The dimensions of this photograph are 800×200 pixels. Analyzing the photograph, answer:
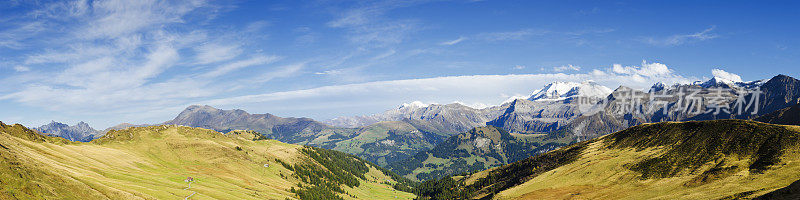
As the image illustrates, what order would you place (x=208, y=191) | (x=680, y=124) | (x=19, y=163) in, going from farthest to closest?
(x=680, y=124) → (x=208, y=191) → (x=19, y=163)

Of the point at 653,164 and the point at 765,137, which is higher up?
the point at 765,137

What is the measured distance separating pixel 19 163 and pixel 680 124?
232 metres

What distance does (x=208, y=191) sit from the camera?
142m

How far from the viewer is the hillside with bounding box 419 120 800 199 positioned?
9494cm

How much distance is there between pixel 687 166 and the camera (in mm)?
123625

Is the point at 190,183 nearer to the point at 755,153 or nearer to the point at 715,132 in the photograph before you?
the point at 755,153

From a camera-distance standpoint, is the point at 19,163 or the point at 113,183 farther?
A: the point at 113,183

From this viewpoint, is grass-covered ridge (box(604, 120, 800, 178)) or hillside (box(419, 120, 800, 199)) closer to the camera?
hillside (box(419, 120, 800, 199))

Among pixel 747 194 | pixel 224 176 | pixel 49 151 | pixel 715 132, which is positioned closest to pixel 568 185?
pixel 715 132

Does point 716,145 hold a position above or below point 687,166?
above

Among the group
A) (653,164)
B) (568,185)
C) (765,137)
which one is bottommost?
(568,185)

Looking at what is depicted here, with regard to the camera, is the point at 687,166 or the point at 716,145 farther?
the point at 716,145

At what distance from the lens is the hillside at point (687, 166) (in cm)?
9494

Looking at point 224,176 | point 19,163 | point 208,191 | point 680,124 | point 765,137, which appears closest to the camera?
point 19,163
